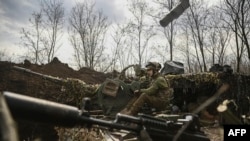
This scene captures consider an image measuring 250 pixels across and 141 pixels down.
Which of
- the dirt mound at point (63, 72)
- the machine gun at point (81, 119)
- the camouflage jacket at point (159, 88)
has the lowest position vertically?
the machine gun at point (81, 119)

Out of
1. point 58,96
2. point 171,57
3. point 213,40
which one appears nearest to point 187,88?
point 58,96

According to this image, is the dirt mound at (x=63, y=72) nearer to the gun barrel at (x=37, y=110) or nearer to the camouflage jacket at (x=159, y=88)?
the camouflage jacket at (x=159, y=88)

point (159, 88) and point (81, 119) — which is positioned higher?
point (159, 88)

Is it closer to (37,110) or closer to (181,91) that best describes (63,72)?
(181,91)

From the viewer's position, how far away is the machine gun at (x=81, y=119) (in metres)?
2.29

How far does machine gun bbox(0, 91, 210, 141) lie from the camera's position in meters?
2.29

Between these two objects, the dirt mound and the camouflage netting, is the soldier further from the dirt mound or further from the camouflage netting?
the dirt mound

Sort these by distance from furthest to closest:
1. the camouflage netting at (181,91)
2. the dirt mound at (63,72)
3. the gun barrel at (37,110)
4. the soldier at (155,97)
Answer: the dirt mound at (63,72) → the camouflage netting at (181,91) → the soldier at (155,97) → the gun barrel at (37,110)

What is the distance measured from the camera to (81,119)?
8.59 feet

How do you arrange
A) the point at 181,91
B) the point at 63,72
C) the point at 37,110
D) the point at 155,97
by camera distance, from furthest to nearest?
the point at 63,72, the point at 181,91, the point at 155,97, the point at 37,110

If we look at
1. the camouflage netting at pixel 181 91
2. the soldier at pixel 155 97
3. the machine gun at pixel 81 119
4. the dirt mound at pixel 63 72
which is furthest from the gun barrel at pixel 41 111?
the dirt mound at pixel 63 72

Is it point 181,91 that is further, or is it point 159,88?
point 181,91

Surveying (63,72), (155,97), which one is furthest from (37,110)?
(63,72)

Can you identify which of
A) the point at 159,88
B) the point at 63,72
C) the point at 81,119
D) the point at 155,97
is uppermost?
the point at 63,72
